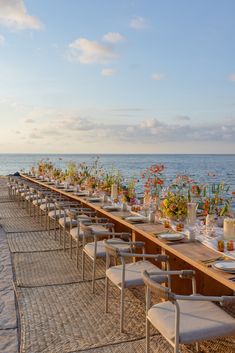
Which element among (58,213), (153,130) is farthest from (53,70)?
(153,130)

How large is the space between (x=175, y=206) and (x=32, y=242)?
3.12 metres

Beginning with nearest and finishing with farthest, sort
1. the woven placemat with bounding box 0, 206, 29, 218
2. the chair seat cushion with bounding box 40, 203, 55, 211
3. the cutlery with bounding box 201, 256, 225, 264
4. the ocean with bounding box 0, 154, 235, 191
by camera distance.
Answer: the cutlery with bounding box 201, 256, 225, 264, the chair seat cushion with bounding box 40, 203, 55, 211, the woven placemat with bounding box 0, 206, 29, 218, the ocean with bounding box 0, 154, 235, 191

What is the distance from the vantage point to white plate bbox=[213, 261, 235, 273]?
244cm

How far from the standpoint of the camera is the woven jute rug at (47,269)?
436 centimetres

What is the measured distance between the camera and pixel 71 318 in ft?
11.1

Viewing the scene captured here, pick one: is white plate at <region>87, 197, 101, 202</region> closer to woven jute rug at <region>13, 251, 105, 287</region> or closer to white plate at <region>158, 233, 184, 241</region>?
woven jute rug at <region>13, 251, 105, 287</region>

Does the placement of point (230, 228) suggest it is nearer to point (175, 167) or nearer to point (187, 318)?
point (187, 318)

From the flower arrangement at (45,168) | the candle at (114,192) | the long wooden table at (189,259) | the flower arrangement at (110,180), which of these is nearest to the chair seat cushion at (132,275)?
the long wooden table at (189,259)

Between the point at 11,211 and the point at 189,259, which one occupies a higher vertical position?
the point at 189,259

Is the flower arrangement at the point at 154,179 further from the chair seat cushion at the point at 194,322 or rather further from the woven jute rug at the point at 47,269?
the chair seat cushion at the point at 194,322

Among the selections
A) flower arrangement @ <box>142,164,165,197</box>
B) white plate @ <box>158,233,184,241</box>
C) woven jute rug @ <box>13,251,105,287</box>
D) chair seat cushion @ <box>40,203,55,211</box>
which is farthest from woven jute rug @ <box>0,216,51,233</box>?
white plate @ <box>158,233,184,241</box>

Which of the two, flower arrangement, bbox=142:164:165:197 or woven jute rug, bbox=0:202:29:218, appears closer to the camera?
flower arrangement, bbox=142:164:165:197

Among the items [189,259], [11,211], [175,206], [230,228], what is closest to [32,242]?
[175,206]

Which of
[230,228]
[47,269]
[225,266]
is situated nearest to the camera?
[225,266]
